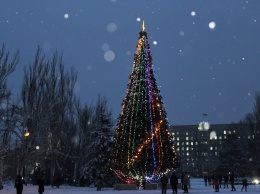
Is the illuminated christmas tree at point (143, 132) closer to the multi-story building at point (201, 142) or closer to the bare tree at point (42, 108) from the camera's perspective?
the bare tree at point (42, 108)

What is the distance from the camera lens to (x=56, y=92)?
3806cm

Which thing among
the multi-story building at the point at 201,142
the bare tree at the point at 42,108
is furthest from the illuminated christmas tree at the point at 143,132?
the multi-story building at the point at 201,142

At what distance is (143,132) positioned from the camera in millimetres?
29281

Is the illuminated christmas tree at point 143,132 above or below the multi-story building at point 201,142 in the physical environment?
below

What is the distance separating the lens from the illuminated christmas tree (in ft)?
94.8

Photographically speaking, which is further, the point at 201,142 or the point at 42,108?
the point at 201,142

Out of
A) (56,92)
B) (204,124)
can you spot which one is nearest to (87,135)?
(56,92)

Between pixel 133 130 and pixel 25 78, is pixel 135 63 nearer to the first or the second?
pixel 133 130

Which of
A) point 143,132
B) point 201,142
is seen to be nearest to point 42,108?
point 143,132

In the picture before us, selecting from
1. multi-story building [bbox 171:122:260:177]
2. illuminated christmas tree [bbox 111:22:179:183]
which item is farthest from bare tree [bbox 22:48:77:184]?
multi-story building [bbox 171:122:260:177]

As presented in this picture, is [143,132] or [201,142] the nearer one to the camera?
[143,132]

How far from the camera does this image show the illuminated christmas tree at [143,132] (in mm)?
28891

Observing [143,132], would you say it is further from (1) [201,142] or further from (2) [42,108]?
(1) [201,142]

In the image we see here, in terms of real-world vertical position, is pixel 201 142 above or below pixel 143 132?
above
